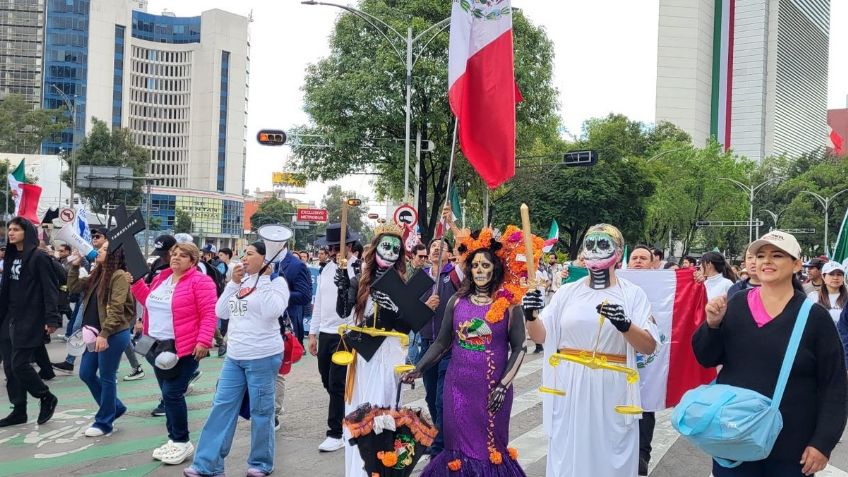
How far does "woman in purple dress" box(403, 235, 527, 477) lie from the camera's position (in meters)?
5.34

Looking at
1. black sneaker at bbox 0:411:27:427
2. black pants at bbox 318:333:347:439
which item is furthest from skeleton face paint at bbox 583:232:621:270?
black sneaker at bbox 0:411:27:427

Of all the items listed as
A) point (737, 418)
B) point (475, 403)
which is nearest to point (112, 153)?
point (475, 403)

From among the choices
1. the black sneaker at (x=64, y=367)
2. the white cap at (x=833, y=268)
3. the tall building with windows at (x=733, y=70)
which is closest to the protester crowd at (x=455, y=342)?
the white cap at (x=833, y=268)

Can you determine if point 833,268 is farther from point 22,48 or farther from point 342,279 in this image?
point 22,48

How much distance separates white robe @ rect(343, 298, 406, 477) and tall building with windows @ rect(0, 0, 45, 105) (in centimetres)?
12845

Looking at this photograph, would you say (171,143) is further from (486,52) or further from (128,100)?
(486,52)

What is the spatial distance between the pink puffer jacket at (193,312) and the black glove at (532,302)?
3041mm

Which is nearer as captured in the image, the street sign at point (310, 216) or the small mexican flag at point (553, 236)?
the small mexican flag at point (553, 236)

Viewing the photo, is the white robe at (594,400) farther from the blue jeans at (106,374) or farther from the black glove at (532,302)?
the blue jeans at (106,374)

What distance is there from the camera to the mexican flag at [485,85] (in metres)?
7.02

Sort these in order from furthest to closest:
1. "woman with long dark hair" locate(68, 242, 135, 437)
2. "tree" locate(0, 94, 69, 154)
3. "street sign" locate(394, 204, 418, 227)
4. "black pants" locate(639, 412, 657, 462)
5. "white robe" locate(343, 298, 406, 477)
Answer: "tree" locate(0, 94, 69, 154), "street sign" locate(394, 204, 418, 227), "woman with long dark hair" locate(68, 242, 135, 437), "black pants" locate(639, 412, 657, 462), "white robe" locate(343, 298, 406, 477)

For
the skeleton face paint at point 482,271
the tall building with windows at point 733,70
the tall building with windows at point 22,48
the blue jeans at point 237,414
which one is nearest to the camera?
the skeleton face paint at point 482,271

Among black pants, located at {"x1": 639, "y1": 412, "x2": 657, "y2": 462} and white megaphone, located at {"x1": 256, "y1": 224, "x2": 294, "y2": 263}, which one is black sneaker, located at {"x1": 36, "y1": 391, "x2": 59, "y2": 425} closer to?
white megaphone, located at {"x1": 256, "y1": 224, "x2": 294, "y2": 263}

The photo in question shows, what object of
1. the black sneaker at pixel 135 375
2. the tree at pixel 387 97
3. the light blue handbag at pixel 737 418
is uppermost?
the tree at pixel 387 97
